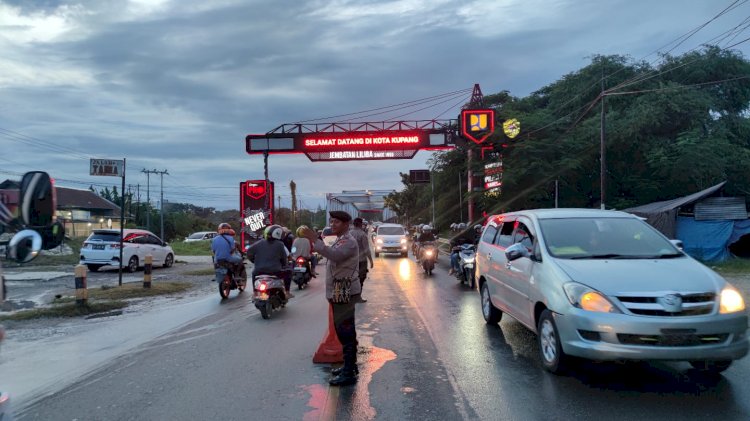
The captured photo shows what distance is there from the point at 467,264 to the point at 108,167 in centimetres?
899

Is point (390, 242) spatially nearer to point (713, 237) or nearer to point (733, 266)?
point (713, 237)

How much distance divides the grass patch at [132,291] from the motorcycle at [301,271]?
3264 mm

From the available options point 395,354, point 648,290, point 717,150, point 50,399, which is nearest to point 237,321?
point 395,354

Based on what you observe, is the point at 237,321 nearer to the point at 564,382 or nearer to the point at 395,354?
the point at 395,354

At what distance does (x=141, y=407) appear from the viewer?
5277 millimetres

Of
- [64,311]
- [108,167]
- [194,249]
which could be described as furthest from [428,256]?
[194,249]

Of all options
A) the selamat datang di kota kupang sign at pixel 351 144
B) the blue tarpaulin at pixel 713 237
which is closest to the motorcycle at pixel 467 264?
the blue tarpaulin at pixel 713 237

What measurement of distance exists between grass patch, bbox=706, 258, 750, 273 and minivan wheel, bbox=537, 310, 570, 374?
14.1 meters

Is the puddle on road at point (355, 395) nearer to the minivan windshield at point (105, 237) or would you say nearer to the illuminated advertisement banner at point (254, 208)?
the minivan windshield at point (105, 237)

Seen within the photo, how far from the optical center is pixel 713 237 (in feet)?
67.1

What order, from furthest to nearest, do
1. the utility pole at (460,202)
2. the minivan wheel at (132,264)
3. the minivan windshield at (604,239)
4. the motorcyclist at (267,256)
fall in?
the utility pole at (460,202) → the minivan wheel at (132,264) → the motorcyclist at (267,256) → the minivan windshield at (604,239)

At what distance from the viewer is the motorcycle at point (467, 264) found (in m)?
14.8

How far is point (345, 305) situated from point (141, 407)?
2.09 metres

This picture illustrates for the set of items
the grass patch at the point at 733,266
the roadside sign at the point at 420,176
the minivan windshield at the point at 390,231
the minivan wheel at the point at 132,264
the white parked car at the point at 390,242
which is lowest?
the grass patch at the point at 733,266
